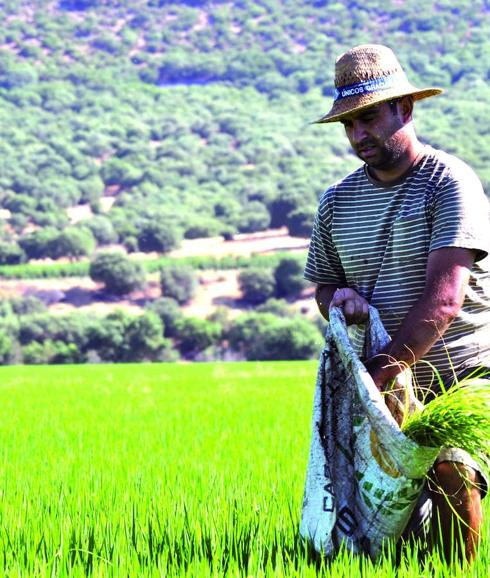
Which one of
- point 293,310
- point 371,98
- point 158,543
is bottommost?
point 293,310

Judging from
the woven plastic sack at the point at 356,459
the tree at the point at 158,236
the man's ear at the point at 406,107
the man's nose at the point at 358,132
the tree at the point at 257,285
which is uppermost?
the man's ear at the point at 406,107

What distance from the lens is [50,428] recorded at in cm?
905

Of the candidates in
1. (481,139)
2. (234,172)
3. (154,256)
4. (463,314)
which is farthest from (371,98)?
(234,172)

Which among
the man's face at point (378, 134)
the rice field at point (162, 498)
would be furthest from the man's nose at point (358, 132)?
the rice field at point (162, 498)

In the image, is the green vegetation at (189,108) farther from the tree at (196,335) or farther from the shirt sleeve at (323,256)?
the shirt sleeve at (323,256)

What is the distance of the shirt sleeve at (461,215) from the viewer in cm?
311

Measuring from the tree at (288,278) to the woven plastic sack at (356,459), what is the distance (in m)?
75.4

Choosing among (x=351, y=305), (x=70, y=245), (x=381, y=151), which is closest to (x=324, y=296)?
(x=351, y=305)

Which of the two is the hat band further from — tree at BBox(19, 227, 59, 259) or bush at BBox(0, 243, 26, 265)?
tree at BBox(19, 227, 59, 259)

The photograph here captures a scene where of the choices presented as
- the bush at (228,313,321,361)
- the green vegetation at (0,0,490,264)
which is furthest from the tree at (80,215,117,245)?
the bush at (228,313,321,361)

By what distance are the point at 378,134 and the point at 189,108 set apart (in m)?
118

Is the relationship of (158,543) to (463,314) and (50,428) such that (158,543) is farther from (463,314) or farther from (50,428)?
(50,428)

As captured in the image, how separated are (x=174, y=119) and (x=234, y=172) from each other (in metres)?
12.5

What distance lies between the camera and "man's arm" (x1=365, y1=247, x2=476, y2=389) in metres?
3.06
